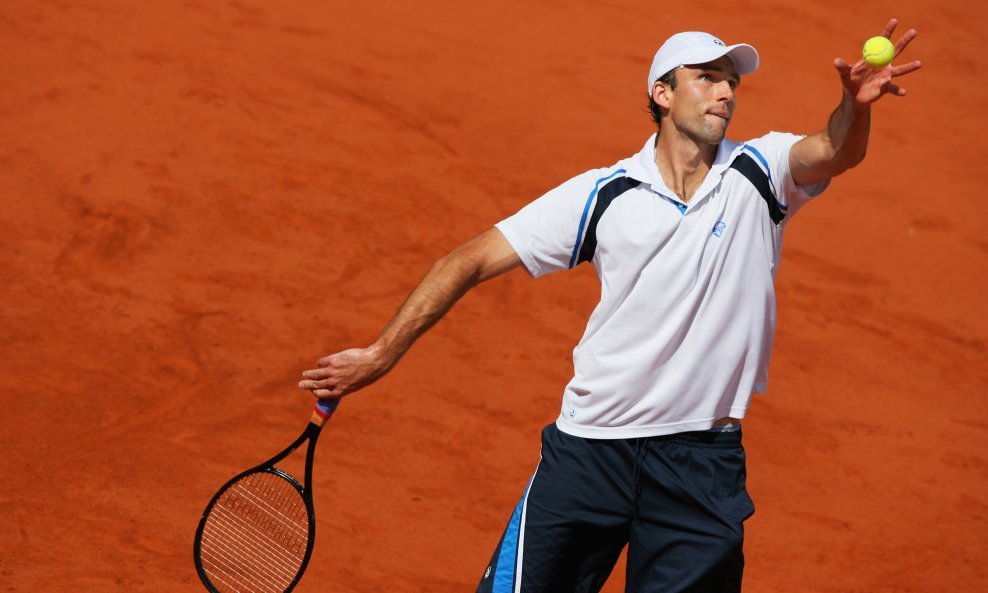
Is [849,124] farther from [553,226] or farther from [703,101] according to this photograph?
[553,226]

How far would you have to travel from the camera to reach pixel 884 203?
1007cm

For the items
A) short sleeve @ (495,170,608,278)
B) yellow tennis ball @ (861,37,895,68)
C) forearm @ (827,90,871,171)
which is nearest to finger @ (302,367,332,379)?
short sleeve @ (495,170,608,278)

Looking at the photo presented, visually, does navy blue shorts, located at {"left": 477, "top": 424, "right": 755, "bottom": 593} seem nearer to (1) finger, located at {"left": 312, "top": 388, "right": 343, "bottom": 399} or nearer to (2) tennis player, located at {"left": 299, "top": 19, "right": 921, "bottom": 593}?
(2) tennis player, located at {"left": 299, "top": 19, "right": 921, "bottom": 593}

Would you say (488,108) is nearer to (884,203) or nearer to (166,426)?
(884,203)

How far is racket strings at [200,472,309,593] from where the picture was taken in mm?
5176

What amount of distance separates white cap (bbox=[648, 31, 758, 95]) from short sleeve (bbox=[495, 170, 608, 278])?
48 cm

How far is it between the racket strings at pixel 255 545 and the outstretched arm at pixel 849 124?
2528 millimetres

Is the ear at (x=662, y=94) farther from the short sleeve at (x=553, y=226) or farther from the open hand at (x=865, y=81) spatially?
the open hand at (x=865, y=81)

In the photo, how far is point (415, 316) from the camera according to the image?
418 centimetres

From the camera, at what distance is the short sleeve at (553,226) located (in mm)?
4152

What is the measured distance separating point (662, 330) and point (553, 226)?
0.52 m

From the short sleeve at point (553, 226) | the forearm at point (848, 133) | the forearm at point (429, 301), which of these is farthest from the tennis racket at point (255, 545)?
the forearm at point (848, 133)

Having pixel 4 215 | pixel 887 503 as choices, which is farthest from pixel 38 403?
pixel 887 503

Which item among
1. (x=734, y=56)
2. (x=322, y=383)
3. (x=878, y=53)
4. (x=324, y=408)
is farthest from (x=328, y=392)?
(x=878, y=53)
